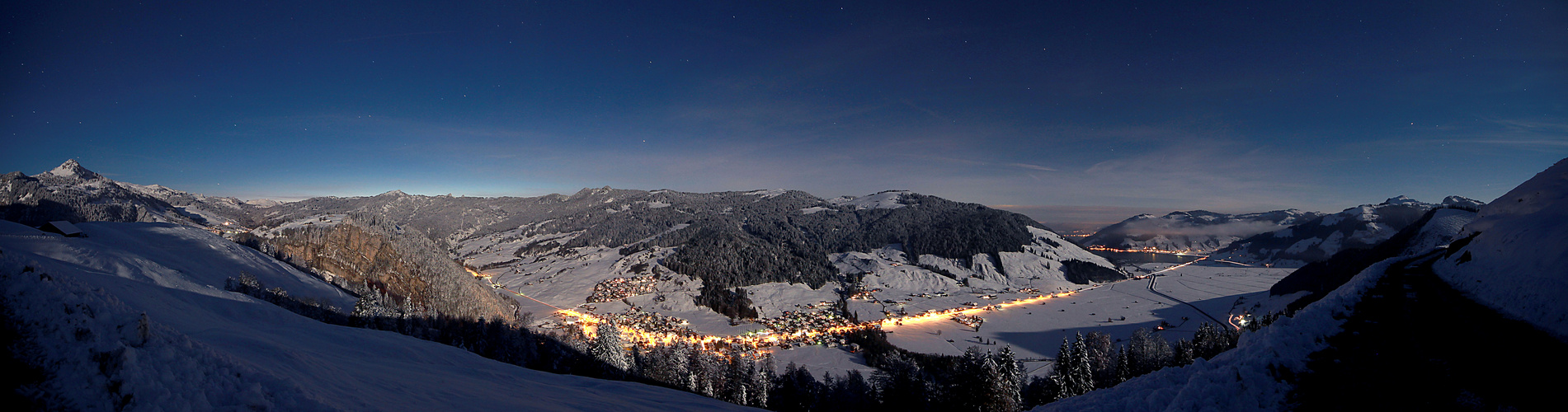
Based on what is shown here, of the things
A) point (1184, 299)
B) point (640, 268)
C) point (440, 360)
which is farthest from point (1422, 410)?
point (640, 268)

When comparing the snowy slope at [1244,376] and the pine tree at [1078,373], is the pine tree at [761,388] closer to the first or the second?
the pine tree at [1078,373]

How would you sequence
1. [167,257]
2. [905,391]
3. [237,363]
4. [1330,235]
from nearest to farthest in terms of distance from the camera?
1. [237,363]
2. [905,391]
3. [167,257]
4. [1330,235]

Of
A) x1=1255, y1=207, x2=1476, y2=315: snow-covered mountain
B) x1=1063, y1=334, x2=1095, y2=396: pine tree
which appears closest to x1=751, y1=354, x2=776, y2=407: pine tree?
x1=1063, y1=334, x2=1095, y2=396: pine tree

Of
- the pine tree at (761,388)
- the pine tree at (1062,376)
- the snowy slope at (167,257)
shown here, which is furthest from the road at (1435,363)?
the snowy slope at (167,257)

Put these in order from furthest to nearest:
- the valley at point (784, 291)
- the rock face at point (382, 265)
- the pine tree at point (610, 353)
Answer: the rock face at point (382, 265), the pine tree at point (610, 353), the valley at point (784, 291)

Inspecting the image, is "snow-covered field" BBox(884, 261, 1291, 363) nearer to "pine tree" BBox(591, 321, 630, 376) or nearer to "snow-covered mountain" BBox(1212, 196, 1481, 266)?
"pine tree" BBox(591, 321, 630, 376)

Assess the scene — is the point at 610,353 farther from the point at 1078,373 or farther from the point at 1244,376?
the point at 1244,376

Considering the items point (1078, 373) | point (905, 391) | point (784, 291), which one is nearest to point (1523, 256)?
point (1078, 373)
